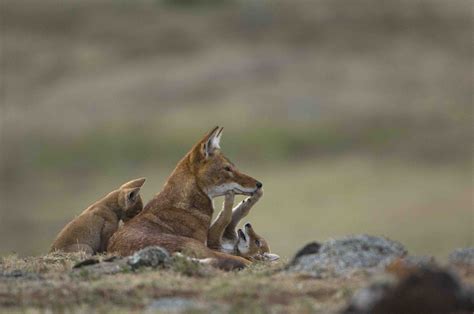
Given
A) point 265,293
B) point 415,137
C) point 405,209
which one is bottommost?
point 265,293

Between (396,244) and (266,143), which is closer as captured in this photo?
(396,244)

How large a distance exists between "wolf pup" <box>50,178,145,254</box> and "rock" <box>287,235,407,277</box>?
3.86 metres

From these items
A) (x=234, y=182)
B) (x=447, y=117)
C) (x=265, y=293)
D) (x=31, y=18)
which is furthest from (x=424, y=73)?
(x=265, y=293)

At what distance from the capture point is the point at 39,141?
61969 mm

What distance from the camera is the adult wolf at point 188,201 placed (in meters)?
15.2

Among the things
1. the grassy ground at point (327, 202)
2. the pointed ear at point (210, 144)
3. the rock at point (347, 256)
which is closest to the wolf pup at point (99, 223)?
the pointed ear at point (210, 144)

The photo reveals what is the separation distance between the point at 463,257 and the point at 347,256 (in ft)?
3.98

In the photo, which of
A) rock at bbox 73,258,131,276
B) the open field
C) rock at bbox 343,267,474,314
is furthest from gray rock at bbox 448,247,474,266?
the open field

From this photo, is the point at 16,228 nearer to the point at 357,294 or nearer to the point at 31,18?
the point at 31,18

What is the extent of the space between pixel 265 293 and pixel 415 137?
47636 mm

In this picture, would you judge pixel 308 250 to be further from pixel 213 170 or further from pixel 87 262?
pixel 213 170

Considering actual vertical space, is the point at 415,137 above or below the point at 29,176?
above

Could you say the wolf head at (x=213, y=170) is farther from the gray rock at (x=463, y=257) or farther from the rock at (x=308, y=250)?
the gray rock at (x=463, y=257)

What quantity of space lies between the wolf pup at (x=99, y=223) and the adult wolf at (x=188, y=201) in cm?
103
